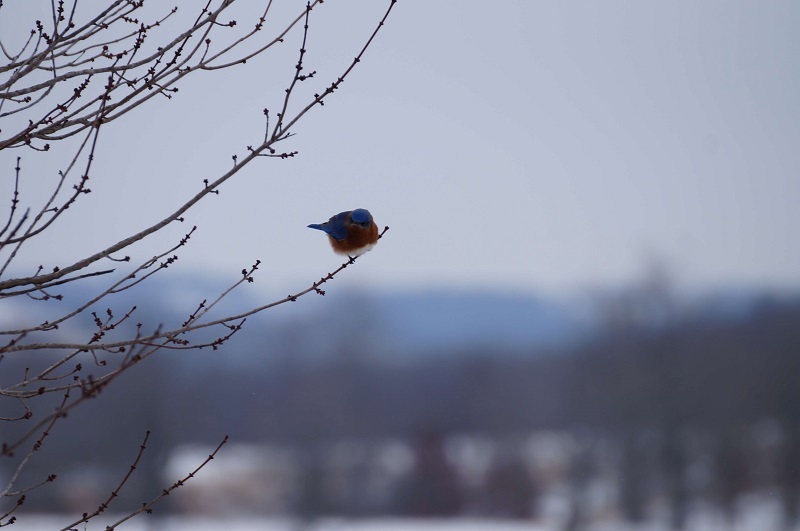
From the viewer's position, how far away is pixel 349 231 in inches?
156

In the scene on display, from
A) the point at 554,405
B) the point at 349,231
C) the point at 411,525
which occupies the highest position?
the point at 554,405

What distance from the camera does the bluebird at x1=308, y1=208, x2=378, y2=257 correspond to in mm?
3910

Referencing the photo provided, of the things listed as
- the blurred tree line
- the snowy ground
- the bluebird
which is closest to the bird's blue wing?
the bluebird

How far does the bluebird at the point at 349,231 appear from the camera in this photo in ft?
12.8

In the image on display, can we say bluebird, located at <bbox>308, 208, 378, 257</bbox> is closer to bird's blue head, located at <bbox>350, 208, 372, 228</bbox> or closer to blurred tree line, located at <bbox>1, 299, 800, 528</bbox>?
bird's blue head, located at <bbox>350, 208, 372, 228</bbox>

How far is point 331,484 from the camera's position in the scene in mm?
24234

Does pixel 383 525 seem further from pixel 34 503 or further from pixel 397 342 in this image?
pixel 34 503

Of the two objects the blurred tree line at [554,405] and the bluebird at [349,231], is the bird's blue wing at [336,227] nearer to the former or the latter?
the bluebird at [349,231]

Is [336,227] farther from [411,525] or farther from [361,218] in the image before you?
[411,525]

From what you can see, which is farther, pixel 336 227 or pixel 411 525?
pixel 411 525

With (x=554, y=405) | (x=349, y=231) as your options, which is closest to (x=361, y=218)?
(x=349, y=231)

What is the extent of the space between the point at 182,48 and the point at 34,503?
1978cm

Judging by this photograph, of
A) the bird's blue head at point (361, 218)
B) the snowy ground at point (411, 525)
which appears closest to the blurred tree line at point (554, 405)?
the snowy ground at point (411, 525)

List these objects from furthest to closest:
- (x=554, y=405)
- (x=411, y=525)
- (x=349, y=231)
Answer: (x=554, y=405), (x=411, y=525), (x=349, y=231)
